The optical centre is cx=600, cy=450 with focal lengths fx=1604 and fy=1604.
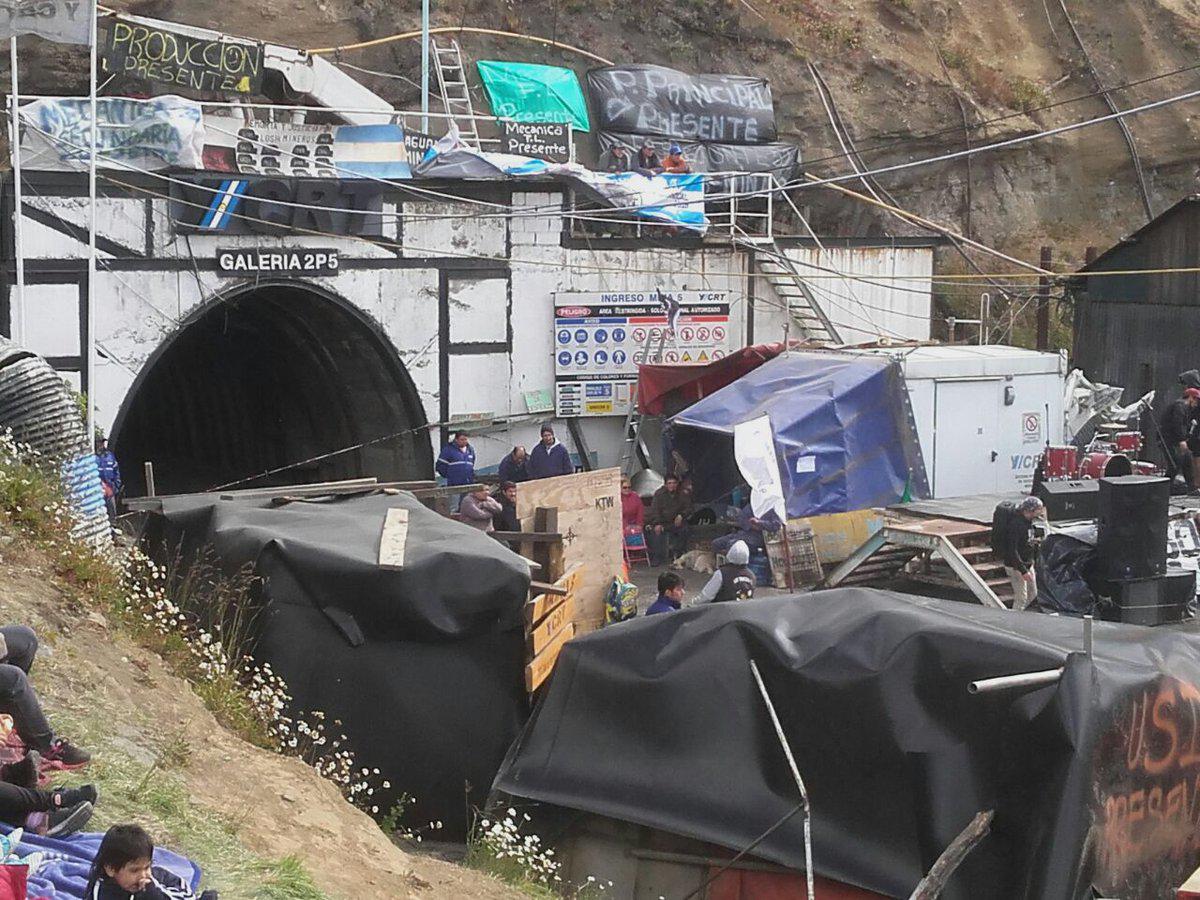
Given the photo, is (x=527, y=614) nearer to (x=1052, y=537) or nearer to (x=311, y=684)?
(x=311, y=684)

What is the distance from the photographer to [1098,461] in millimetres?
18500

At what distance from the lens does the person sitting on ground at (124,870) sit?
5520 mm

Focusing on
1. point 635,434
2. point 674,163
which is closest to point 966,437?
point 635,434

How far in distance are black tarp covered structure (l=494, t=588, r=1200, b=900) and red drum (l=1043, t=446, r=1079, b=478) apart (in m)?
9.95

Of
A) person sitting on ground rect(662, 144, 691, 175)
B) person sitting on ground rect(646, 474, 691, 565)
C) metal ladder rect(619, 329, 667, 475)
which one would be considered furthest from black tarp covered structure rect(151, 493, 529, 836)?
person sitting on ground rect(662, 144, 691, 175)

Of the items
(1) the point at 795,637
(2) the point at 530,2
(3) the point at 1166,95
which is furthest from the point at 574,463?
(3) the point at 1166,95

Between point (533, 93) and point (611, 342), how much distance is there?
775 cm

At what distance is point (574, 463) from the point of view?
925 inches

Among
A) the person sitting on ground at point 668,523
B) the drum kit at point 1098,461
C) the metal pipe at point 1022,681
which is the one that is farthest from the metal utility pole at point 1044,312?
the metal pipe at point 1022,681

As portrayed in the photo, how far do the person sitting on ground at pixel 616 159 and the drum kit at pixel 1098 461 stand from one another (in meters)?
9.04

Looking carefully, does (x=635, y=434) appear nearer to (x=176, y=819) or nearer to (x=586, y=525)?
(x=586, y=525)

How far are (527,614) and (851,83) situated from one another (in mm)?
26025

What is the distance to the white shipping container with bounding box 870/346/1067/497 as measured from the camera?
19.8m

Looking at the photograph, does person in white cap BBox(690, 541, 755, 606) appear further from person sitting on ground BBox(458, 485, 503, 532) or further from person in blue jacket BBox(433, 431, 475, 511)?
person in blue jacket BBox(433, 431, 475, 511)
